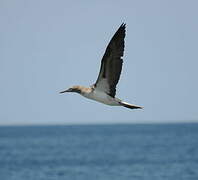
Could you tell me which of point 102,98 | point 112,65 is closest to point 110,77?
point 112,65

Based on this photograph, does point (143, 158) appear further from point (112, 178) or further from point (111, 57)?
point (111, 57)

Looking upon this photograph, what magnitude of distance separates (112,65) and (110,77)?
0.98ft

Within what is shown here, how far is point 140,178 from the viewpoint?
165ft

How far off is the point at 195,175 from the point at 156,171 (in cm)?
447

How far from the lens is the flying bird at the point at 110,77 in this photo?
1800 cm

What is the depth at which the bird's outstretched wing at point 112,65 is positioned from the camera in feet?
59.0

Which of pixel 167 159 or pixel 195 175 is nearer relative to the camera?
pixel 195 175

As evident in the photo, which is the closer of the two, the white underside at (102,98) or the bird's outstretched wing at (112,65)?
the bird's outstretched wing at (112,65)

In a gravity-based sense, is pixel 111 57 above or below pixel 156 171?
above

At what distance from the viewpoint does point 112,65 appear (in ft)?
59.6

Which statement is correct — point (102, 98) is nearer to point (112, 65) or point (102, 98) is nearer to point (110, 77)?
point (110, 77)

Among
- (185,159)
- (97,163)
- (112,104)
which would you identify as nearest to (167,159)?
(185,159)

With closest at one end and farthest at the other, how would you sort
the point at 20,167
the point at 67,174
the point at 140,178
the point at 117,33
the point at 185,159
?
1. the point at 117,33
2. the point at 140,178
3. the point at 67,174
4. the point at 20,167
5. the point at 185,159

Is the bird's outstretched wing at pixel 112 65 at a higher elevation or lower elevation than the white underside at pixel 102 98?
higher
